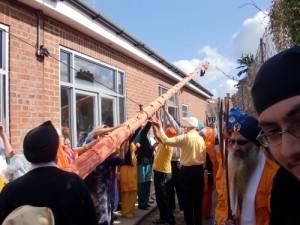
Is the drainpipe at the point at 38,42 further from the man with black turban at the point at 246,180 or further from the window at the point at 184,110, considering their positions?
the window at the point at 184,110

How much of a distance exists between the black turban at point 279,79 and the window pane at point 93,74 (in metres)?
4.97

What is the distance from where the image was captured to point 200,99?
→ 21.6 m

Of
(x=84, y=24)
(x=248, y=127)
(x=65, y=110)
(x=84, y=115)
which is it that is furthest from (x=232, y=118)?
(x=84, y=115)

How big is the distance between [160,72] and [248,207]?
377 inches

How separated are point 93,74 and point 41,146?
480cm

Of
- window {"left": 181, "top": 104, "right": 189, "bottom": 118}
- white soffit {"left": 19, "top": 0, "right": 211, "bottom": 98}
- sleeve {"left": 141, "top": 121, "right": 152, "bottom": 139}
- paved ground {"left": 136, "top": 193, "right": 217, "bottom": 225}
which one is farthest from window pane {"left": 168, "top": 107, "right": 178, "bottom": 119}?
sleeve {"left": 141, "top": 121, "right": 152, "bottom": 139}

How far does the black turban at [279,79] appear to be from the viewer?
0.98 m

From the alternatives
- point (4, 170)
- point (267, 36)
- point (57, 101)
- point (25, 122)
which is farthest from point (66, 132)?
point (267, 36)

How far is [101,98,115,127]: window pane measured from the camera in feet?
25.5

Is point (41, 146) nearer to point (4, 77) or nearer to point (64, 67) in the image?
point (4, 77)

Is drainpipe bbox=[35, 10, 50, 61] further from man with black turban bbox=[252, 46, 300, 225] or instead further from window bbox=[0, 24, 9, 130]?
man with black turban bbox=[252, 46, 300, 225]

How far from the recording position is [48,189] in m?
2.47

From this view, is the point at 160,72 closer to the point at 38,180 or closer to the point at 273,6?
the point at 273,6

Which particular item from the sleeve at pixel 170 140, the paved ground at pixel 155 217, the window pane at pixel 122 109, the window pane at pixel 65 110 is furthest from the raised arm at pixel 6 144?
the window pane at pixel 122 109
